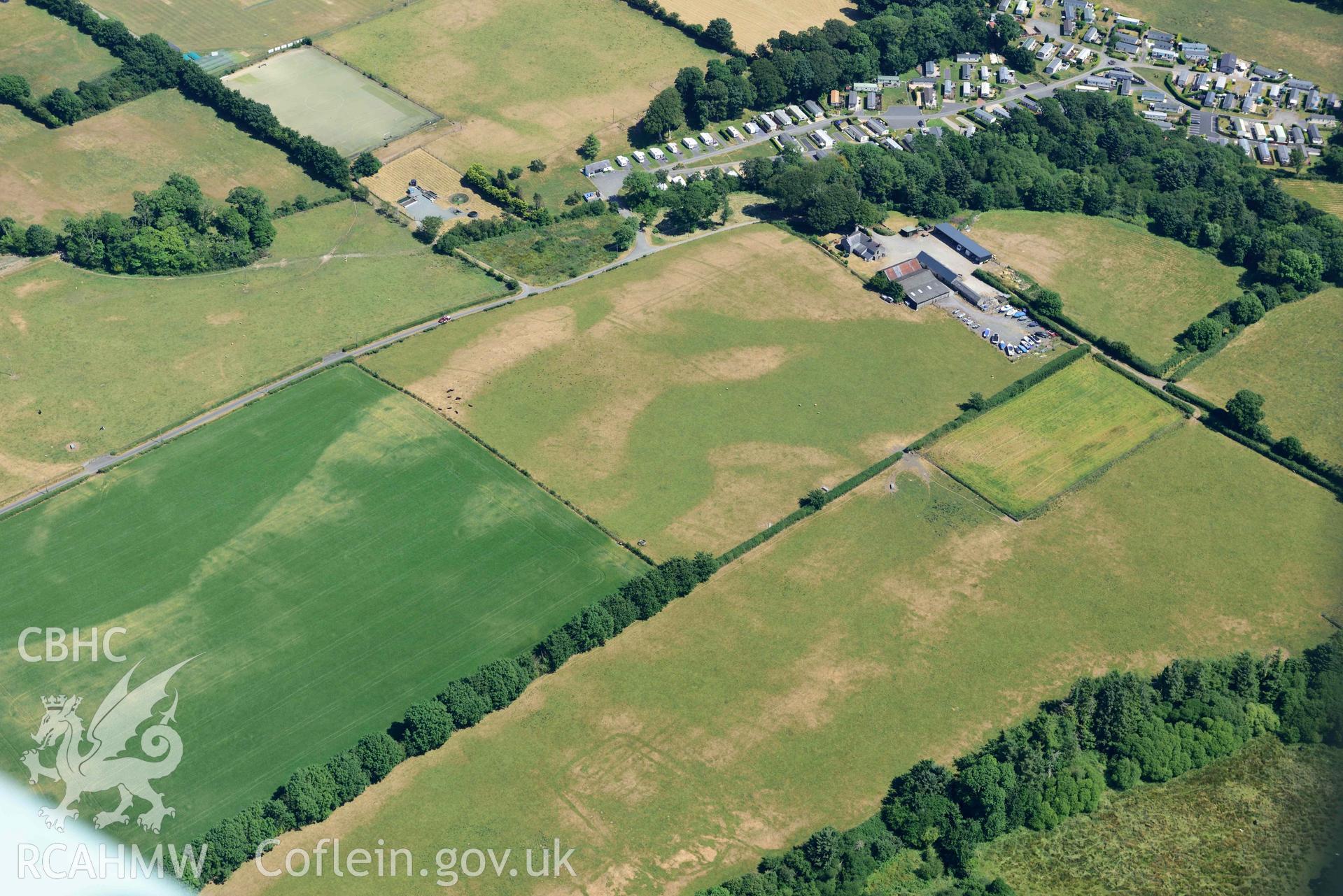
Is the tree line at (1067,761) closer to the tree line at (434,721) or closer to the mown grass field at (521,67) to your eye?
the tree line at (434,721)

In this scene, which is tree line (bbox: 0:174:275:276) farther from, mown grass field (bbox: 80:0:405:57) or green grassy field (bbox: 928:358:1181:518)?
green grassy field (bbox: 928:358:1181:518)

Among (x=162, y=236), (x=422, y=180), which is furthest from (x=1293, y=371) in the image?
(x=162, y=236)

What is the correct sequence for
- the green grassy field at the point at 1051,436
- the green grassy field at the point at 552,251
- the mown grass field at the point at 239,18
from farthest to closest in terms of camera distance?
1. the mown grass field at the point at 239,18
2. the green grassy field at the point at 552,251
3. the green grassy field at the point at 1051,436

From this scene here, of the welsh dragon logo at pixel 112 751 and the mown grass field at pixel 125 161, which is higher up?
the mown grass field at pixel 125 161

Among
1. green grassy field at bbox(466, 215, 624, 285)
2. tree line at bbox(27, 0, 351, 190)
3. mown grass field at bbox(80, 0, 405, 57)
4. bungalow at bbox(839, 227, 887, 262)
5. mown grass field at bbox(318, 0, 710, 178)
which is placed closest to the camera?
green grassy field at bbox(466, 215, 624, 285)

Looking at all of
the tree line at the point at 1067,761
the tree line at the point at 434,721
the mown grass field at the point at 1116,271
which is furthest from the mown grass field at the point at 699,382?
the tree line at the point at 1067,761

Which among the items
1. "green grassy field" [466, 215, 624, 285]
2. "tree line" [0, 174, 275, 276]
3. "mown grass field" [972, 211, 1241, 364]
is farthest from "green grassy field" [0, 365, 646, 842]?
"mown grass field" [972, 211, 1241, 364]

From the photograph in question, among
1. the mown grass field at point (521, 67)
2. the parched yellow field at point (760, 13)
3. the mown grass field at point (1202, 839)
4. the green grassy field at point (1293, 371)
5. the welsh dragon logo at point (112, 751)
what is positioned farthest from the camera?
the parched yellow field at point (760, 13)

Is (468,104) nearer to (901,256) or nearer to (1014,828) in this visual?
(901,256)
